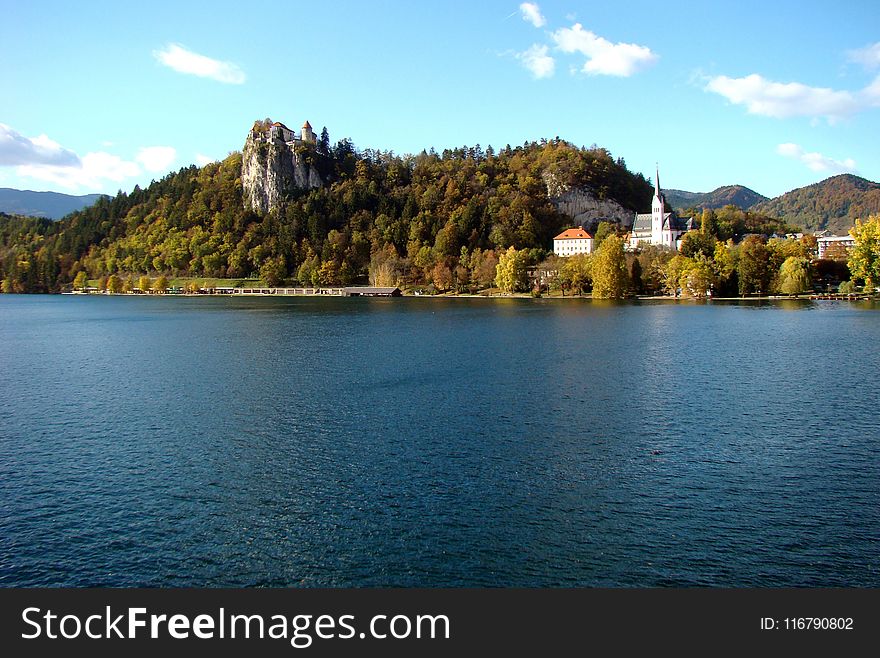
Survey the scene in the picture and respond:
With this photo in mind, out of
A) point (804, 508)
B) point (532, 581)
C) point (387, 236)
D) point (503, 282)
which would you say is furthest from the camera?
point (387, 236)

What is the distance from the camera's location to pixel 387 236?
180m

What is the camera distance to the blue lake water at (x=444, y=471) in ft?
50.2

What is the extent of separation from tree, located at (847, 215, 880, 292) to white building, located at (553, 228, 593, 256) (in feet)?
207

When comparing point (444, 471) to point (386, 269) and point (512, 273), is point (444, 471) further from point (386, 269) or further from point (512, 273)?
point (386, 269)

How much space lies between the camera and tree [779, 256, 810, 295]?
10812cm

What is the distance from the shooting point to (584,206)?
194 metres

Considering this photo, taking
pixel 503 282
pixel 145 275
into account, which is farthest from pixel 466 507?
pixel 145 275

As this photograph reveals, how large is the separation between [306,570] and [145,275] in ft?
634

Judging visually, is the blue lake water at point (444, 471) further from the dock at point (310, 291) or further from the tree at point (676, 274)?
the dock at point (310, 291)

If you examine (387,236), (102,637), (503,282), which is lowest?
(102,637)

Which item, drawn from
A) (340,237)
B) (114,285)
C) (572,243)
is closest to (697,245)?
(572,243)

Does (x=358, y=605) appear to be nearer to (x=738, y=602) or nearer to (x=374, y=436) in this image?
(x=738, y=602)

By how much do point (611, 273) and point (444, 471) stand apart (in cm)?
9972

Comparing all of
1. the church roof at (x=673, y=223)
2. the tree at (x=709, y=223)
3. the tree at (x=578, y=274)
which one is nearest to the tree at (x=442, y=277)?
the tree at (x=578, y=274)
